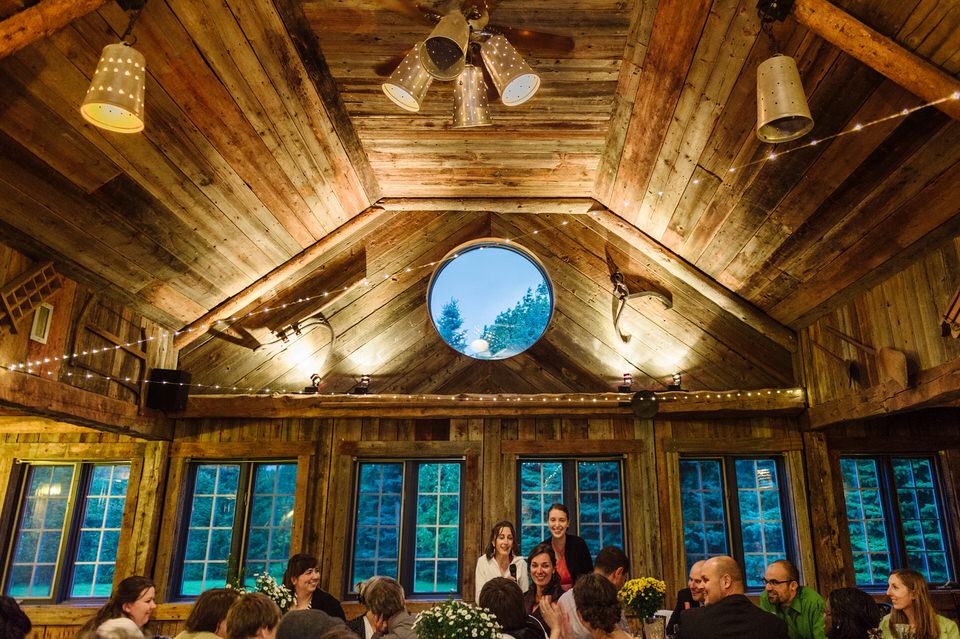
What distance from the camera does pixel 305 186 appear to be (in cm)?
511

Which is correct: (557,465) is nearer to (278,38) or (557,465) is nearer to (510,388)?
(510,388)

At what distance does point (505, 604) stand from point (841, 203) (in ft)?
10.9

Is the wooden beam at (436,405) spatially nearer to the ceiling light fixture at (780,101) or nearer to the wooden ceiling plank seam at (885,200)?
the wooden ceiling plank seam at (885,200)

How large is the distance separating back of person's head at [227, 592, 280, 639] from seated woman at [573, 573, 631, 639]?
1361 mm

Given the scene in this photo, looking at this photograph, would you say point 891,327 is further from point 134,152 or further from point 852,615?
point 134,152

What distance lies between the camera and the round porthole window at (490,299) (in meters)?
6.64

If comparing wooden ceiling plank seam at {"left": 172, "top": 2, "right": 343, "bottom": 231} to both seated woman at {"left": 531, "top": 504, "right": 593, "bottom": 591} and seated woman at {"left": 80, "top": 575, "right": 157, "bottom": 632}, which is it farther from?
seated woman at {"left": 531, "top": 504, "right": 593, "bottom": 591}

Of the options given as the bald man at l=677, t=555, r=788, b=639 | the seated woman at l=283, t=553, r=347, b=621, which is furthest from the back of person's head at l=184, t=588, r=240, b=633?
the bald man at l=677, t=555, r=788, b=639

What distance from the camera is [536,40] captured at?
407 cm

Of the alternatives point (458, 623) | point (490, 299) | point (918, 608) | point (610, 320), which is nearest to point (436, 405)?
point (490, 299)

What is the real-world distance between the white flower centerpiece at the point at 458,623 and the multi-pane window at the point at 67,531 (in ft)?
17.1

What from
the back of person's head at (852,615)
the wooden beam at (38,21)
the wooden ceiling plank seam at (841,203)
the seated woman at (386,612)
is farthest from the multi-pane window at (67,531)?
the wooden ceiling plank seam at (841,203)

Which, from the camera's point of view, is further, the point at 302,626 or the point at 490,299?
the point at 490,299

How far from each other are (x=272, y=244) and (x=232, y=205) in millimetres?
697
